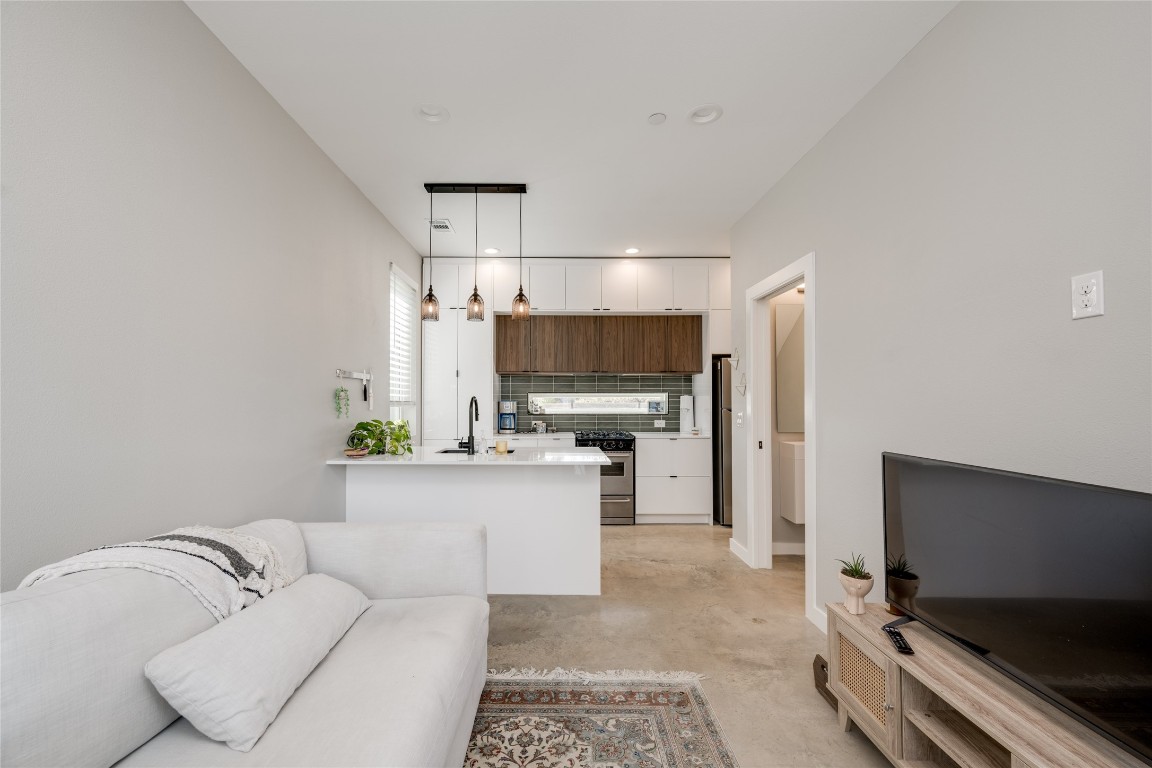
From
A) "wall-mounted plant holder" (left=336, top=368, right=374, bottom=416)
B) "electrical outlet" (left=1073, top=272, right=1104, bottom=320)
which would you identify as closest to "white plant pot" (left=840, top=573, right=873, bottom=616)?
"electrical outlet" (left=1073, top=272, right=1104, bottom=320)

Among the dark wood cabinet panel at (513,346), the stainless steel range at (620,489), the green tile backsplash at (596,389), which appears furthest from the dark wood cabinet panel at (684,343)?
the dark wood cabinet panel at (513,346)

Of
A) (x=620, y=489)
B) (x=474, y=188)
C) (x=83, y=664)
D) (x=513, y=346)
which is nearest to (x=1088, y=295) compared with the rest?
(x=83, y=664)

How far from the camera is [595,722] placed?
200 cm

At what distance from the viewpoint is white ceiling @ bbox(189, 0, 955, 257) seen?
193 cm

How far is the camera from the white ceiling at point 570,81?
1.93 m

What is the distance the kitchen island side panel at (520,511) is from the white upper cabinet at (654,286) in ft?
8.06

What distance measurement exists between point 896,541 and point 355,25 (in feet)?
9.21

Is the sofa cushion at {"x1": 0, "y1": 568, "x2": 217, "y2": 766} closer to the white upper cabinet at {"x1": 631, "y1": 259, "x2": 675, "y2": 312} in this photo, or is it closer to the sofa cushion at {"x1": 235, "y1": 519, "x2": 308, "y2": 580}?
the sofa cushion at {"x1": 235, "y1": 519, "x2": 308, "y2": 580}

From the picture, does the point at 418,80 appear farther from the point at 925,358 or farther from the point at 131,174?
the point at 925,358

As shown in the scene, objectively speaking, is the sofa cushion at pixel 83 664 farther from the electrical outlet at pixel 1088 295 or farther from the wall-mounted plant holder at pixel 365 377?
the electrical outlet at pixel 1088 295

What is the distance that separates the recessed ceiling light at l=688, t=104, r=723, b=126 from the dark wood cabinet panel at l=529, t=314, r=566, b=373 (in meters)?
3.06

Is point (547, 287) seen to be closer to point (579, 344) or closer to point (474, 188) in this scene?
point (579, 344)

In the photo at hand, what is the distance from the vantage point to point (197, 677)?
1.18m

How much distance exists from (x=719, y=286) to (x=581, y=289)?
140cm
